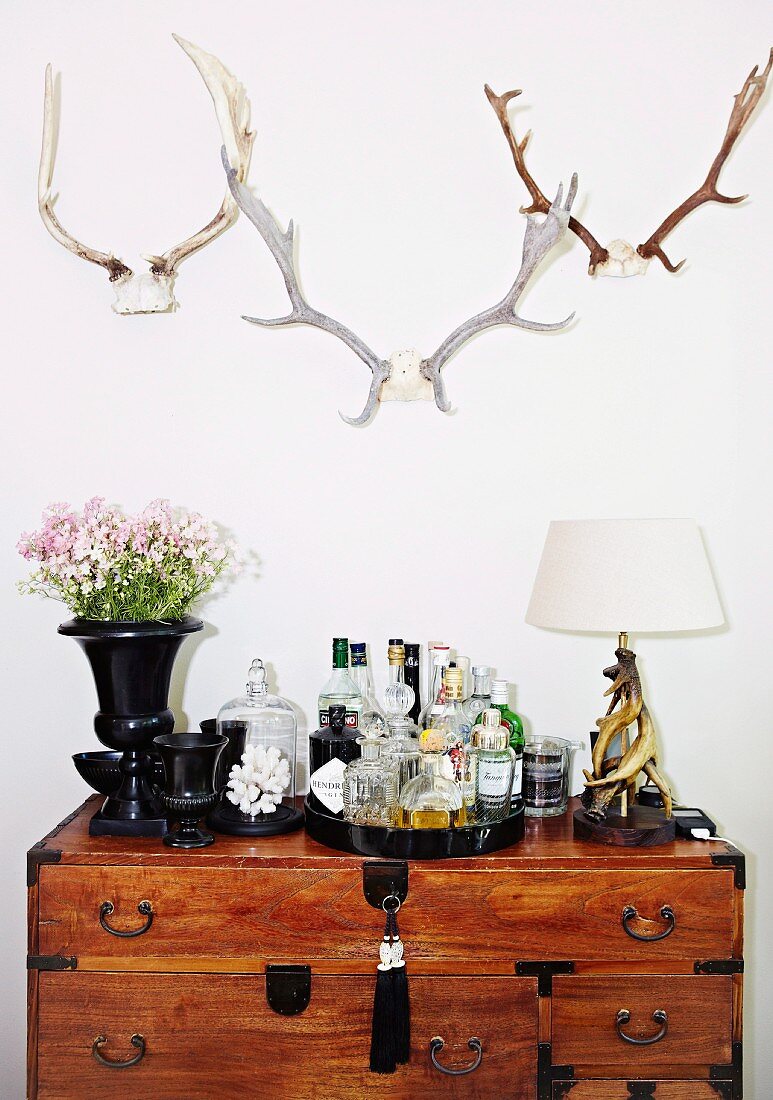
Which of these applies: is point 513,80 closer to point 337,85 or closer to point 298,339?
point 337,85

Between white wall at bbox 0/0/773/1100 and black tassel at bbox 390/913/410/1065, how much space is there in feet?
2.06

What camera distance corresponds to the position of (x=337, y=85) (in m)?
2.00

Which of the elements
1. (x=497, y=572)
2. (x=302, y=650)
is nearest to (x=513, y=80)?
(x=497, y=572)

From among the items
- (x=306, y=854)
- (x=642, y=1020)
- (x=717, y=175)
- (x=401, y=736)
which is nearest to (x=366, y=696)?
(x=401, y=736)

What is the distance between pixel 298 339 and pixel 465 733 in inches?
35.1

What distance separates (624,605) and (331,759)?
56 centimetres

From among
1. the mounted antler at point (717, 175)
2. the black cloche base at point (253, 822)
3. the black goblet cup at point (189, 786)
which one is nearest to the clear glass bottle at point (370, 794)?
the black cloche base at point (253, 822)

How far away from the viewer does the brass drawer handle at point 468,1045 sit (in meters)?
1.50

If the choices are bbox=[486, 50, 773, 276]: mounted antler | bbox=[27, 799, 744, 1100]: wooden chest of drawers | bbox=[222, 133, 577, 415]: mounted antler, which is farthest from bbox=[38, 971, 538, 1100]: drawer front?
bbox=[486, 50, 773, 276]: mounted antler

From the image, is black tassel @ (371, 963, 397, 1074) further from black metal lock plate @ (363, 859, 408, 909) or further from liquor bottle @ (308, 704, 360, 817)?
liquor bottle @ (308, 704, 360, 817)

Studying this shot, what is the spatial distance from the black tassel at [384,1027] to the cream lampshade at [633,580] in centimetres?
63

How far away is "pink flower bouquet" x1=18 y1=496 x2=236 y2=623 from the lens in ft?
5.32

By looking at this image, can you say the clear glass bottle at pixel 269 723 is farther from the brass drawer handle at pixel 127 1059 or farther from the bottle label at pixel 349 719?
the brass drawer handle at pixel 127 1059

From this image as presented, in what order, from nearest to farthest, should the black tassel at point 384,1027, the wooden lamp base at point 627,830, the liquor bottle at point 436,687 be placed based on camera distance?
1. the black tassel at point 384,1027
2. the wooden lamp base at point 627,830
3. the liquor bottle at point 436,687
